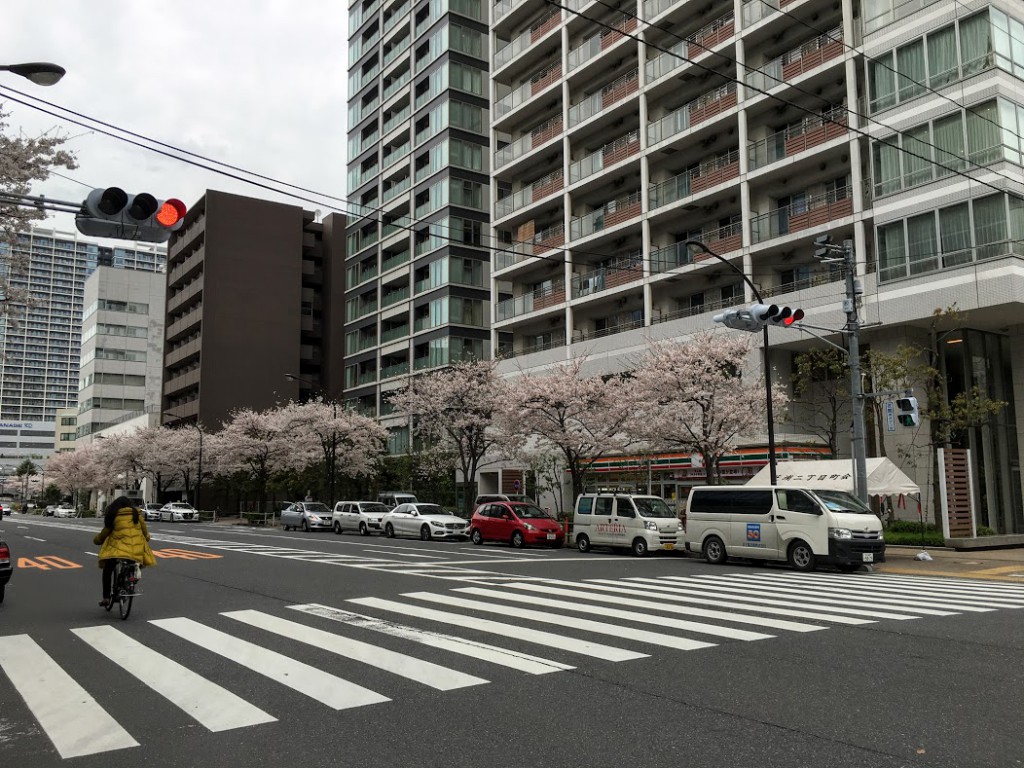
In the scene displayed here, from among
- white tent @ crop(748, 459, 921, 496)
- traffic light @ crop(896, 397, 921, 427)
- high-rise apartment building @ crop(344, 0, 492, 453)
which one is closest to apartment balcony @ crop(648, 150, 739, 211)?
white tent @ crop(748, 459, 921, 496)

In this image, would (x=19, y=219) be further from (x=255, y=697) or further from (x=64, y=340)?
(x=64, y=340)

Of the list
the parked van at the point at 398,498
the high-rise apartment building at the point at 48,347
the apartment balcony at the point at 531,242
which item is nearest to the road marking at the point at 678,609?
the parked van at the point at 398,498

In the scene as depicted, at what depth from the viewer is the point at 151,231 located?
9.62 m

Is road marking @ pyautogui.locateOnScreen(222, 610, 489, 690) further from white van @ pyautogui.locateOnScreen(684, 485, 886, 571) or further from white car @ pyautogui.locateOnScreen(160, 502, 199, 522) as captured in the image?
white car @ pyautogui.locateOnScreen(160, 502, 199, 522)

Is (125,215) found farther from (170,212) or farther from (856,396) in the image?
(856,396)

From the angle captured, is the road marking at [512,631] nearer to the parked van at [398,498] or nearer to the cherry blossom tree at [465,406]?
the cherry blossom tree at [465,406]

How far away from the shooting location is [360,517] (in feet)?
122

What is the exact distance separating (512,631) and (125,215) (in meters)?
6.62

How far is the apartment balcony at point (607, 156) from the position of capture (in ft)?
134

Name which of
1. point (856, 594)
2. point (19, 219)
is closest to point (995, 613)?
point (856, 594)

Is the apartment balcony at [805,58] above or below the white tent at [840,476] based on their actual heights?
above

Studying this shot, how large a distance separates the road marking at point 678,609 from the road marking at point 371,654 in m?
4.29

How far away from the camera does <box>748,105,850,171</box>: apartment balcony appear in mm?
31411

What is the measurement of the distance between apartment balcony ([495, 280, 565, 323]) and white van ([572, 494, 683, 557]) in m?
20.8
